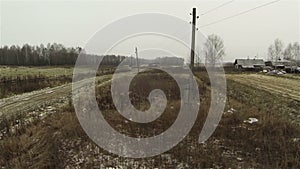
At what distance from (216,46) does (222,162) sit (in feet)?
292

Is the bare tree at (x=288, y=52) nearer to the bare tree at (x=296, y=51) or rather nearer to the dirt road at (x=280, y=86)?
the bare tree at (x=296, y=51)

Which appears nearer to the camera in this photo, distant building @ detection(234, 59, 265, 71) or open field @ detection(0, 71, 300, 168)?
open field @ detection(0, 71, 300, 168)

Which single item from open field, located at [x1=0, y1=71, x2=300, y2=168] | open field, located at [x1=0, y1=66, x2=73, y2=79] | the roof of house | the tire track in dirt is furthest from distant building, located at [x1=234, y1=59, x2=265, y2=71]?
open field, located at [x1=0, y1=71, x2=300, y2=168]

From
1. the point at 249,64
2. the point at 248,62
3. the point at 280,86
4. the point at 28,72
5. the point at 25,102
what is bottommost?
the point at 25,102

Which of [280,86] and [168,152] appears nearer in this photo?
[168,152]

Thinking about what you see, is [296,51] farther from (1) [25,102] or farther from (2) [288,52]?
(1) [25,102]

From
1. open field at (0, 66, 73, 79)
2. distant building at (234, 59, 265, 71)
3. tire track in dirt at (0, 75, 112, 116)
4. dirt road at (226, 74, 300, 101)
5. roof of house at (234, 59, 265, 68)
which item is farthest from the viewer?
roof of house at (234, 59, 265, 68)

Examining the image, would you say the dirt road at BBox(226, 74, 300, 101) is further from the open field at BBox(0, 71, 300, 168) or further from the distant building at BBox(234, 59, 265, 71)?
the distant building at BBox(234, 59, 265, 71)

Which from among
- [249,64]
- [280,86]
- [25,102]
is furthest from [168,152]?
[249,64]

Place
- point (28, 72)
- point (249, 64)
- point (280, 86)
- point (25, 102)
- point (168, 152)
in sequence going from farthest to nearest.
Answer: point (249, 64), point (28, 72), point (280, 86), point (25, 102), point (168, 152)

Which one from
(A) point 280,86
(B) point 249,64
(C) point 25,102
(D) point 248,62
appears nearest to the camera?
(C) point 25,102

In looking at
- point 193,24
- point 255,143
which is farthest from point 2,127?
point 193,24

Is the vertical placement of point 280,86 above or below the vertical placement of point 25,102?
above

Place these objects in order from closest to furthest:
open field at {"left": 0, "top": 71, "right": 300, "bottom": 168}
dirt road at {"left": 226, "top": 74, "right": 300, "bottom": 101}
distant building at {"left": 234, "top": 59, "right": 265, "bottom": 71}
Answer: open field at {"left": 0, "top": 71, "right": 300, "bottom": 168}, dirt road at {"left": 226, "top": 74, "right": 300, "bottom": 101}, distant building at {"left": 234, "top": 59, "right": 265, "bottom": 71}
